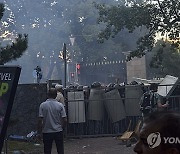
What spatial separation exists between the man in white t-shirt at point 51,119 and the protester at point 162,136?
6.29m

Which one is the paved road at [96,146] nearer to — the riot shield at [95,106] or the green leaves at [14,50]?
the riot shield at [95,106]

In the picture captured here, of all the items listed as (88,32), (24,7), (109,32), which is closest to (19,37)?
(109,32)

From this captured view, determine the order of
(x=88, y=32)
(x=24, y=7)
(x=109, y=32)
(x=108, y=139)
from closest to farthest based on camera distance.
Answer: (x=108, y=139) → (x=109, y=32) → (x=88, y=32) → (x=24, y=7)

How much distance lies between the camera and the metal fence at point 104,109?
14289 mm

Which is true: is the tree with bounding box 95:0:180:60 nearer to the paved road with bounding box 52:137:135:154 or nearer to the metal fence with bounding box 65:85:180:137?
the metal fence with bounding box 65:85:180:137

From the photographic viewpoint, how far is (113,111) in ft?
47.6

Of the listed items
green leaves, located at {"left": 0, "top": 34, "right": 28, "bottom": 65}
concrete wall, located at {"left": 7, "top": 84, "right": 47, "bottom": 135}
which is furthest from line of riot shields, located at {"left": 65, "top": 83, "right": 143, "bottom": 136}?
green leaves, located at {"left": 0, "top": 34, "right": 28, "bottom": 65}

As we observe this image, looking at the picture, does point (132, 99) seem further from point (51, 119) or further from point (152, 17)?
point (152, 17)

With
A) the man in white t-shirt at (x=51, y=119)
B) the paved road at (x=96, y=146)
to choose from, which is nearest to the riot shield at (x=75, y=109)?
the paved road at (x=96, y=146)

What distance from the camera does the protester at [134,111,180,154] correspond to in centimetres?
151

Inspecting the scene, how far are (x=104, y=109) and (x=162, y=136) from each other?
1320 centimetres

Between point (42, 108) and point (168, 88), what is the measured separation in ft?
24.1

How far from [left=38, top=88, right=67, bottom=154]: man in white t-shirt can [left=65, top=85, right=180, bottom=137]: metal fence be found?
6205 mm

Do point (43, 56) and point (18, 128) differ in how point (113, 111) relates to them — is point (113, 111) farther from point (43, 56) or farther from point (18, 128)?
point (43, 56)
